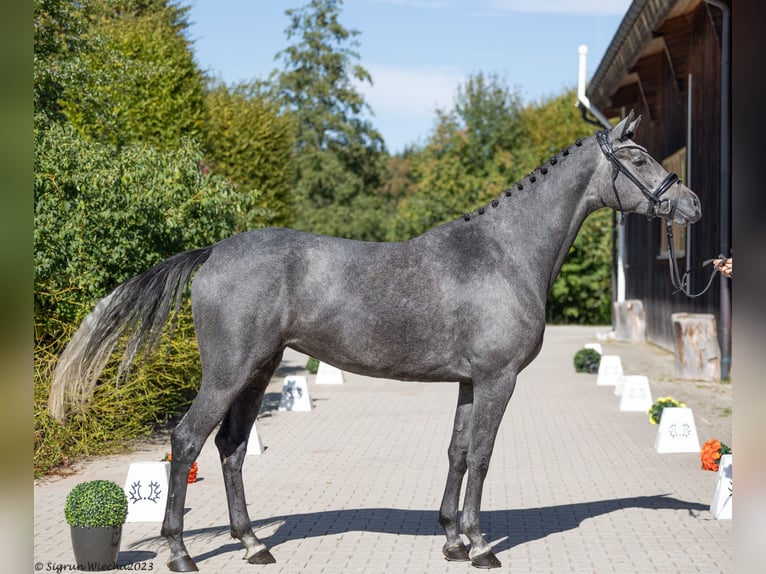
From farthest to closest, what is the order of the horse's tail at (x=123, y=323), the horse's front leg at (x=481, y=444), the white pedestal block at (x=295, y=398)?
the white pedestal block at (x=295, y=398) → the horse's front leg at (x=481, y=444) → the horse's tail at (x=123, y=323)

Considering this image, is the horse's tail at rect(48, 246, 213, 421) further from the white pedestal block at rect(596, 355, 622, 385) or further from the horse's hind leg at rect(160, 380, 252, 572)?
the white pedestal block at rect(596, 355, 622, 385)

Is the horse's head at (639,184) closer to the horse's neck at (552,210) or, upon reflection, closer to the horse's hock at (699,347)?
the horse's neck at (552,210)

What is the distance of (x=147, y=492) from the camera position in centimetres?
704

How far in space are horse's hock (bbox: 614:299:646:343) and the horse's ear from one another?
19.2 metres

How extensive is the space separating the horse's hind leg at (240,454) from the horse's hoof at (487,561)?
4.27 ft

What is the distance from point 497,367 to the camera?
5457 mm

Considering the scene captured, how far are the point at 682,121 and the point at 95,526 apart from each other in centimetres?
1677

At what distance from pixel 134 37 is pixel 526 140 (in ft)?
86.2

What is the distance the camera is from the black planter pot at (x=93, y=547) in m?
5.43

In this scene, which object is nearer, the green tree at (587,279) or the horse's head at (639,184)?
the horse's head at (639,184)

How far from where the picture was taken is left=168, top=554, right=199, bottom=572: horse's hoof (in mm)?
5418

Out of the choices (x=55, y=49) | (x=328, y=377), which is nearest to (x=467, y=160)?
(x=328, y=377)

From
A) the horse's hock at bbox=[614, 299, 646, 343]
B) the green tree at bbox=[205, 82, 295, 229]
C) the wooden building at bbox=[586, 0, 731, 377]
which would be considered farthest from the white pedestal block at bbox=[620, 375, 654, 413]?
the green tree at bbox=[205, 82, 295, 229]

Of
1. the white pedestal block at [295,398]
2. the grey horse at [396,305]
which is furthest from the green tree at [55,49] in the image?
the grey horse at [396,305]
